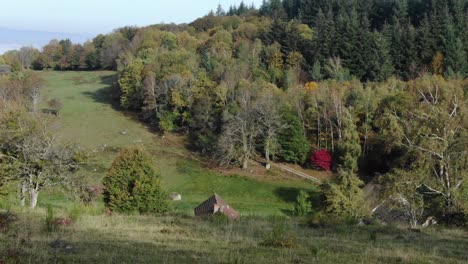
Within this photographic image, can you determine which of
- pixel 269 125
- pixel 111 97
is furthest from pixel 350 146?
pixel 111 97

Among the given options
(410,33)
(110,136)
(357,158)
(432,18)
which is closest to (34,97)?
(110,136)

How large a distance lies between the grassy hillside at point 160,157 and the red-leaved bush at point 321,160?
15.2 ft

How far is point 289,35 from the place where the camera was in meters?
94.0

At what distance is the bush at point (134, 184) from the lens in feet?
90.2

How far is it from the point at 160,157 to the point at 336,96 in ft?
78.3

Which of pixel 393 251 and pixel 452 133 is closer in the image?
pixel 393 251

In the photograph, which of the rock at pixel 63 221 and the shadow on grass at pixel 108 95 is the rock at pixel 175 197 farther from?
the shadow on grass at pixel 108 95

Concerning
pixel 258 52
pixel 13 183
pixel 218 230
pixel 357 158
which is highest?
pixel 258 52

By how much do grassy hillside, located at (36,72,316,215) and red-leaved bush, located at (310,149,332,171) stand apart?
4.64 meters

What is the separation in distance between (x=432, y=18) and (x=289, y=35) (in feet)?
84.1

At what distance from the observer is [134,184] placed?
1119 inches

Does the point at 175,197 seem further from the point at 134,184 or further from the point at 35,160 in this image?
the point at 35,160

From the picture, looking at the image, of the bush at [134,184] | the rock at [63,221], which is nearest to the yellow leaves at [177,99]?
the bush at [134,184]

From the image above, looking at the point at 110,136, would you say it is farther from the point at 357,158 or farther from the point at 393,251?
the point at 393,251
